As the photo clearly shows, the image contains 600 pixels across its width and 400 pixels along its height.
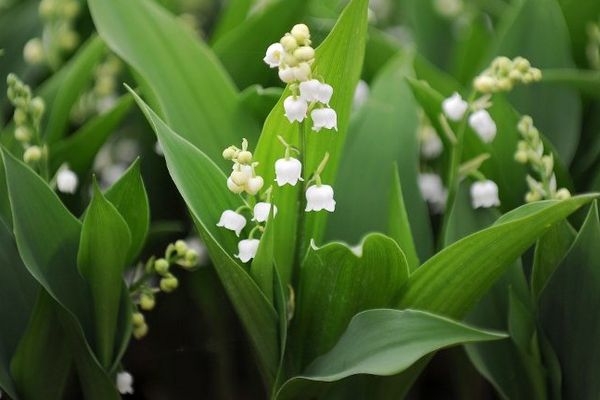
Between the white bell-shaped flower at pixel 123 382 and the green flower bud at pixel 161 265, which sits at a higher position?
the green flower bud at pixel 161 265

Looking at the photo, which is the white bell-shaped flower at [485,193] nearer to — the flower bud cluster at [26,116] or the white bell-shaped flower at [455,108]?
the white bell-shaped flower at [455,108]

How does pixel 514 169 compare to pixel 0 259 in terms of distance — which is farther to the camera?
pixel 514 169

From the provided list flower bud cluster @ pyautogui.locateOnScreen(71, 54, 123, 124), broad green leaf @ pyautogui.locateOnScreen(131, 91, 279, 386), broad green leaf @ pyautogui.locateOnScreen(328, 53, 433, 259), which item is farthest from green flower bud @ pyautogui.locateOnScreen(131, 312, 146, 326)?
flower bud cluster @ pyautogui.locateOnScreen(71, 54, 123, 124)

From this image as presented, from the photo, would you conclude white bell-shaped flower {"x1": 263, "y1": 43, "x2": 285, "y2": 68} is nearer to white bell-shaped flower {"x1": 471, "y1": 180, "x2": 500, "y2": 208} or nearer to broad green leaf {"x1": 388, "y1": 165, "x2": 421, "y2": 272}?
broad green leaf {"x1": 388, "y1": 165, "x2": 421, "y2": 272}

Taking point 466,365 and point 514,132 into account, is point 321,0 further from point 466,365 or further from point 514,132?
point 466,365

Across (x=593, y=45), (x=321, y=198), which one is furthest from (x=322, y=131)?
(x=593, y=45)

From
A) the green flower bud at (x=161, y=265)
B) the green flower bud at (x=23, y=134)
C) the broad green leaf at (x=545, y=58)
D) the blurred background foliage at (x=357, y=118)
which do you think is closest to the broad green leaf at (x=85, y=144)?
the blurred background foliage at (x=357, y=118)

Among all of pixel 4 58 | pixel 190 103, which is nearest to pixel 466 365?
pixel 190 103

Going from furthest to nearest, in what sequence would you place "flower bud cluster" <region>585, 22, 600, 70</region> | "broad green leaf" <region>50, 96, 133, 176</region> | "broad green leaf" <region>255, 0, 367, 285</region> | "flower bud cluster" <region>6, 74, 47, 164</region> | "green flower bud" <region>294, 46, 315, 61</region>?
"flower bud cluster" <region>585, 22, 600, 70</region> → "broad green leaf" <region>50, 96, 133, 176</region> → "flower bud cluster" <region>6, 74, 47, 164</region> → "broad green leaf" <region>255, 0, 367, 285</region> → "green flower bud" <region>294, 46, 315, 61</region>
